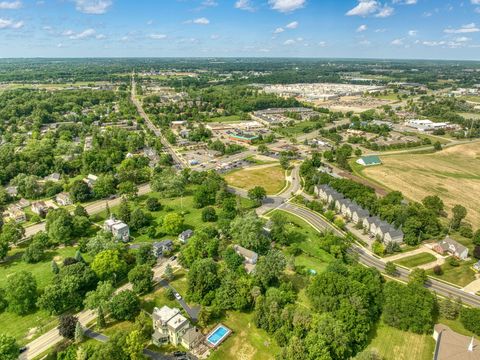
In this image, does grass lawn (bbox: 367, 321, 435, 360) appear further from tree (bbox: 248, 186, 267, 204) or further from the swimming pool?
tree (bbox: 248, 186, 267, 204)

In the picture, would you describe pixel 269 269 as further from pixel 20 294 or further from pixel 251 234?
pixel 20 294

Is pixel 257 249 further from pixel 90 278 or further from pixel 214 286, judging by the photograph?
pixel 90 278

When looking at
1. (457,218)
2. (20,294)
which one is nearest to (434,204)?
(457,218)

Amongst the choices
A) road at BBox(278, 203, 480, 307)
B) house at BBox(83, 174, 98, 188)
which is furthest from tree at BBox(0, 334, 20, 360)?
house at BBox(83, 174, 98, 188)

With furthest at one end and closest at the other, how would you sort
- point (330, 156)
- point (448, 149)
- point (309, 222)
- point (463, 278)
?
point (448, 149) < point (330, 156) < point (309, 222) < point (463, 278)

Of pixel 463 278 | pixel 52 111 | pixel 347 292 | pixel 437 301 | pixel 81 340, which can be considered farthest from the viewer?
pixel 52 111

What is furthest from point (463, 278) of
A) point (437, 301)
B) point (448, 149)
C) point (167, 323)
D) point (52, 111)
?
point (52, 111)
